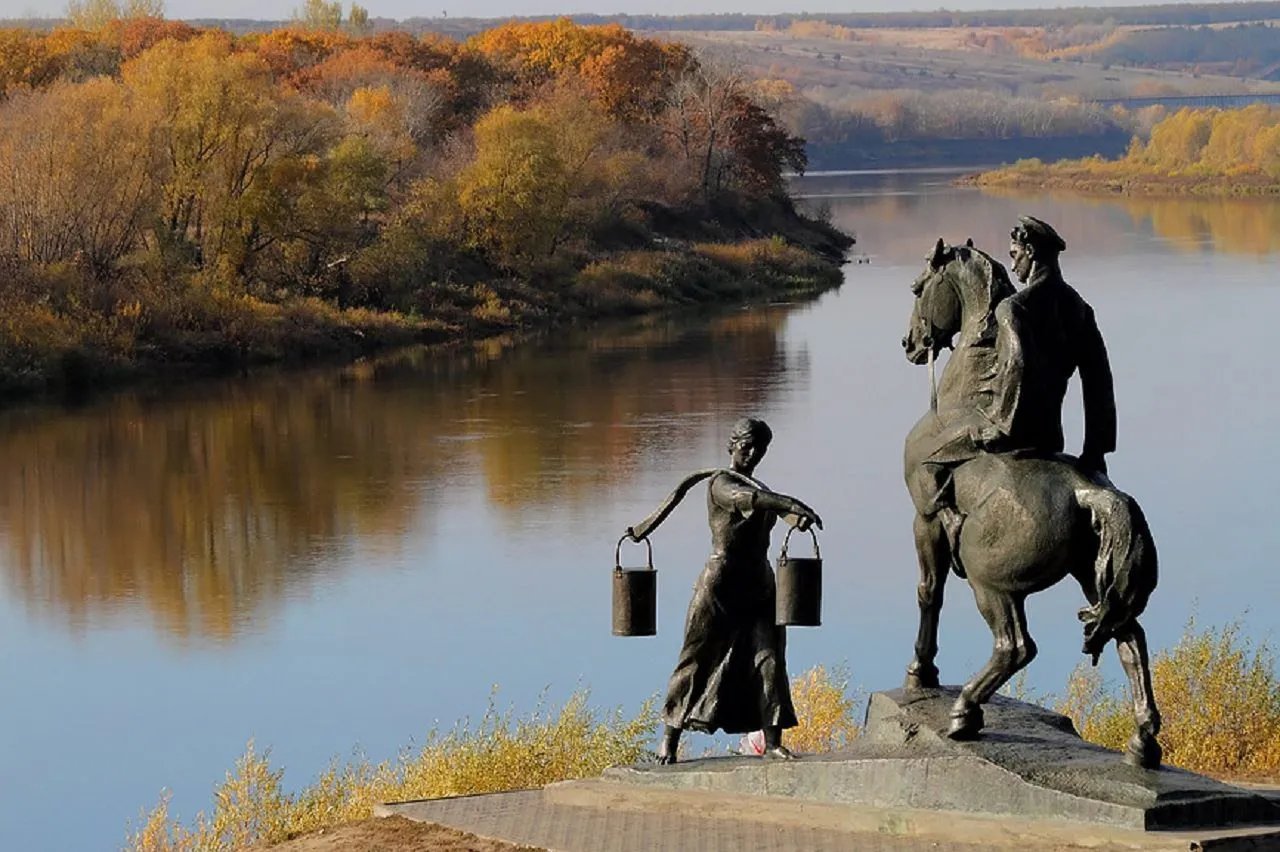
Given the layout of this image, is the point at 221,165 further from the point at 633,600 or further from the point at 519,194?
the point at 633,600

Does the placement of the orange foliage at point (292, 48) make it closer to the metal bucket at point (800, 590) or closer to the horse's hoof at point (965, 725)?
the metal bucket at point (800, 590)

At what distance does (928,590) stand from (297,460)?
18672mm

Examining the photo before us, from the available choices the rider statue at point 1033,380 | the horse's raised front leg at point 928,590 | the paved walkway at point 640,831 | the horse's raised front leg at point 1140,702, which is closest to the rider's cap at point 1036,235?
the rider statue at point 1033,380

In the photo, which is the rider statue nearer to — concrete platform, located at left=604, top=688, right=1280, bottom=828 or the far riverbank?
concrete platform, located at left=604, top=688, right=1280, bottom=828

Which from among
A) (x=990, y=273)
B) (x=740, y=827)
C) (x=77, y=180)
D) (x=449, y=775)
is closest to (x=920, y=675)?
(x=740, y=827)

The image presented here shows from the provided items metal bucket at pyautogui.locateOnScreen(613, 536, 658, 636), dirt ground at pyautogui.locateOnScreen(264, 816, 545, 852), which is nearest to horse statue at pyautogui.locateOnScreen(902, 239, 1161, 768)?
metal bucket at pyautogui.locateOnScreen(613, 536, 658, 636)

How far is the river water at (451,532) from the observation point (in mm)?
16141

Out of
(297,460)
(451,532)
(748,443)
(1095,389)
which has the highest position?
(1095,389)

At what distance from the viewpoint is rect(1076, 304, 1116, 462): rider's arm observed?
9.23m

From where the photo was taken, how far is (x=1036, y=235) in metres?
9.20

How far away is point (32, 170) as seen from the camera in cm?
3672

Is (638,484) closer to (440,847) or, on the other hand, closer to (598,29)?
(440,847)

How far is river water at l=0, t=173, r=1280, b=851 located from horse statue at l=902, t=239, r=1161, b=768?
6.21 m

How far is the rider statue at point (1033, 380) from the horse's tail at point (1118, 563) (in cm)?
26
